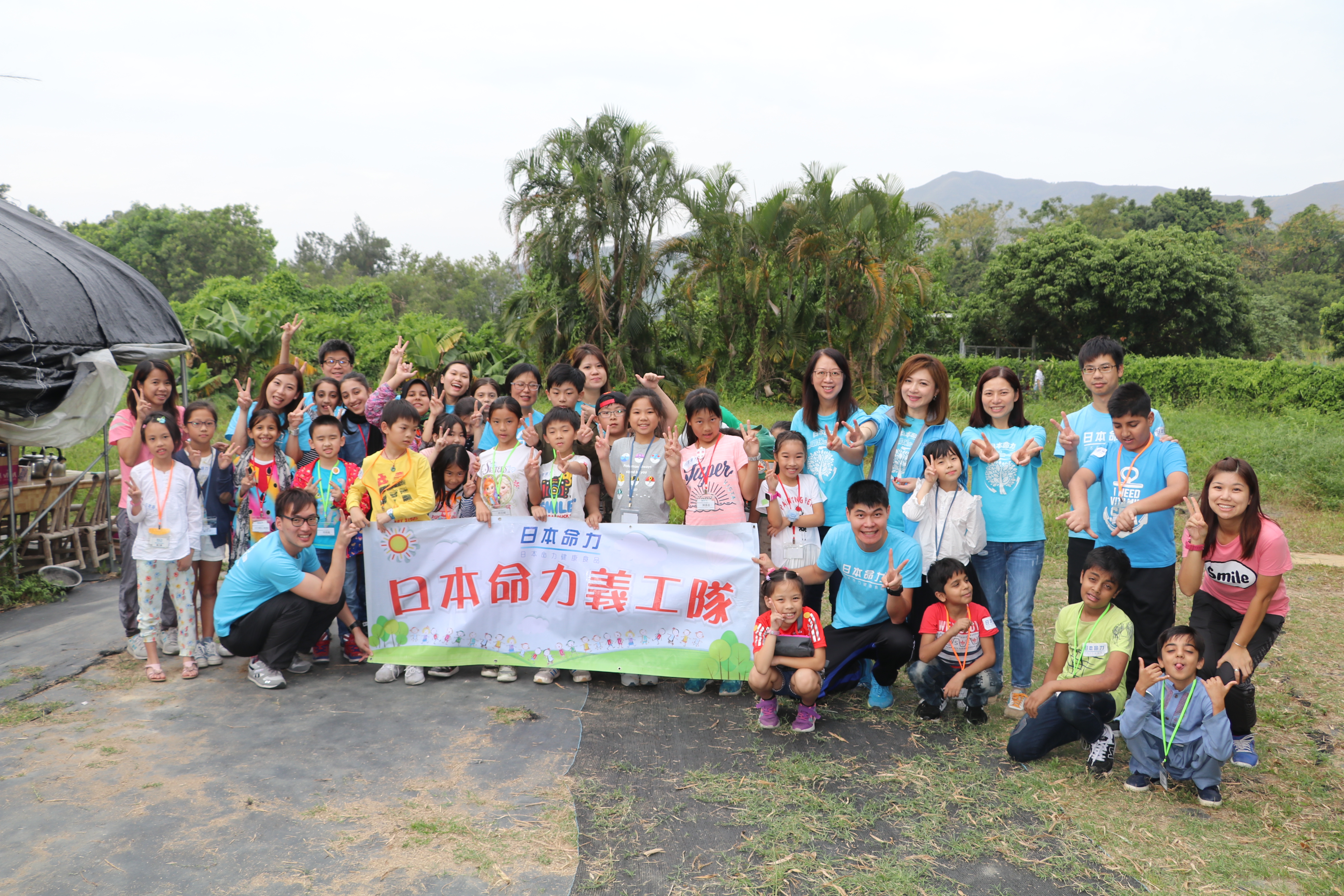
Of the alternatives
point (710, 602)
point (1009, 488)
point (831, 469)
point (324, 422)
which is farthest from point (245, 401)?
point (1009, 488)

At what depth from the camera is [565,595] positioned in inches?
191

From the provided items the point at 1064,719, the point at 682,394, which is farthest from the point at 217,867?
the point at 682,394

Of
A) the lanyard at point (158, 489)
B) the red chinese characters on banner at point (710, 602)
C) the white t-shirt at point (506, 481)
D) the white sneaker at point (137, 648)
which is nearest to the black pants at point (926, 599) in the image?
the red chinese characters on banner at point (710, 602)

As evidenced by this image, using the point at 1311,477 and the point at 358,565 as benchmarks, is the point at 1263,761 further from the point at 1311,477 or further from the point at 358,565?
the point at 1311,477

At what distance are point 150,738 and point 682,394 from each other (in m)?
15.5

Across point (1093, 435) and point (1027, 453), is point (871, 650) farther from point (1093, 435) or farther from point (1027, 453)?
point (1093, 435)

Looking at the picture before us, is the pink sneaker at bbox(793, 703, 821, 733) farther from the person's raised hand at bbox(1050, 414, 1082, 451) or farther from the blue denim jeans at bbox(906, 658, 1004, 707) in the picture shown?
the person's raised hand at bbox(1050, 414, 1082, 451)

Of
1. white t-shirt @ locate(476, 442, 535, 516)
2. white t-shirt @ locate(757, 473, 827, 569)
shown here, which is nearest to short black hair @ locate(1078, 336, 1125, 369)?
white t-shirt @ locate(757, 473, 827, 569)

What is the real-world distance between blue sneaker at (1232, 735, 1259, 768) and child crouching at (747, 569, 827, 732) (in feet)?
6.14

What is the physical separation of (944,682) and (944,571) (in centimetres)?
58

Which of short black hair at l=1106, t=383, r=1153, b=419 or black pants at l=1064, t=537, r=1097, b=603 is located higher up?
short black hair at l=1106, t=383, r=1153, b=419

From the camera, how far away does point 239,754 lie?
389cm

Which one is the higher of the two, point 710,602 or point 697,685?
point 710,602

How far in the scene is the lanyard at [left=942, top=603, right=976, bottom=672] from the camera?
13.9 feet
